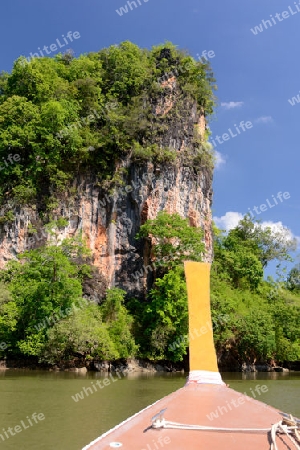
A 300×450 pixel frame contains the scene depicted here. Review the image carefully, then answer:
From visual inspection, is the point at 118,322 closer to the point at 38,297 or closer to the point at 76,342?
the point at 76,342

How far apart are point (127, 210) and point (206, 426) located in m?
24.3

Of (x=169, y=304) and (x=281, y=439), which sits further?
(x=169, y=304)

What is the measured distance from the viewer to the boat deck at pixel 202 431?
2641 mm

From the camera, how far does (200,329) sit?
5480 millimetres

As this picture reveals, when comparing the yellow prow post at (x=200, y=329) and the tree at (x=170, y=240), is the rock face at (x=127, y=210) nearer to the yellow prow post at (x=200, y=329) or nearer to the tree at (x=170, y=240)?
the tree at (x=170, y=240)

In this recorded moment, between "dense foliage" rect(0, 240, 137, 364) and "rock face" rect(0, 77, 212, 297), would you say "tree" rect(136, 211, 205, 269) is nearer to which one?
"rock face" rect(0, 77, 212, 297)

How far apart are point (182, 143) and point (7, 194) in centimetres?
1205

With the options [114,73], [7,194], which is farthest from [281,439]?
[114,73]

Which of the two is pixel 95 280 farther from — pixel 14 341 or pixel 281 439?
pixel 281 439

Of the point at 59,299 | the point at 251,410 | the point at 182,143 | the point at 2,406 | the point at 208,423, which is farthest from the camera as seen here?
the point at 182,143

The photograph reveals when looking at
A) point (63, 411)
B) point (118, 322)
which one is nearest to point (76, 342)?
point (118, 322)

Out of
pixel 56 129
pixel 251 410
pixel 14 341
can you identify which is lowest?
pixel 251 410

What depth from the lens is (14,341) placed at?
20.2 metres

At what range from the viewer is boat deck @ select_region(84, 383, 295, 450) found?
2.64 m
